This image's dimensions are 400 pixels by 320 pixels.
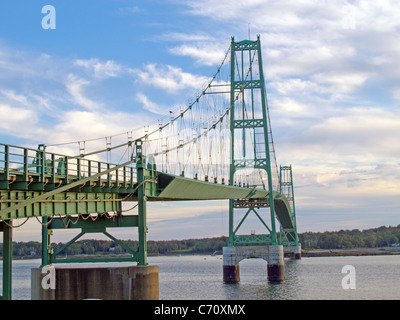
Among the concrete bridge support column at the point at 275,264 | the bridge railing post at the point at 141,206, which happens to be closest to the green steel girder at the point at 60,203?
the bridge railing post at the point at 141,206

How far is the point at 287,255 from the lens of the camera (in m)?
159

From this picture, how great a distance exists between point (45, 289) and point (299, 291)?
110 feet

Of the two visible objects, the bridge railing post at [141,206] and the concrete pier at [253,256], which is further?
the concrete pier at [253,256]

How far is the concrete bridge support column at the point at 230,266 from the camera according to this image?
7112 centimetres

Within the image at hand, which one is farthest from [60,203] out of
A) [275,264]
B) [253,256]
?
[275,264]

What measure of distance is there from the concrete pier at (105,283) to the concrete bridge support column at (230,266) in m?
41.0

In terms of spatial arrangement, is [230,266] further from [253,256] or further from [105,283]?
[105,283]

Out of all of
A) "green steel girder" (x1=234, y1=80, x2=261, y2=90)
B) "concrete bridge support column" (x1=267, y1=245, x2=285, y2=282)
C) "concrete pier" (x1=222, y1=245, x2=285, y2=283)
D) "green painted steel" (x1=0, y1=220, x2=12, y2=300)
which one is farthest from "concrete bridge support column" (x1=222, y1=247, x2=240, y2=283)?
"green painted steel" (x1=0, y1=220, x2=12, y2=300)

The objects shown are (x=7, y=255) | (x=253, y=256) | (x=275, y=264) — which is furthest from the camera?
(x=253, y=256)

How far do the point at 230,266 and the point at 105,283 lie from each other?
42.3 metres

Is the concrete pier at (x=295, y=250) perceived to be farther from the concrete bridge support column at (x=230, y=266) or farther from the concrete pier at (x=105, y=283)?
the concrete pier at (x=105, y=283)

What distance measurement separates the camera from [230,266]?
7150 cm
